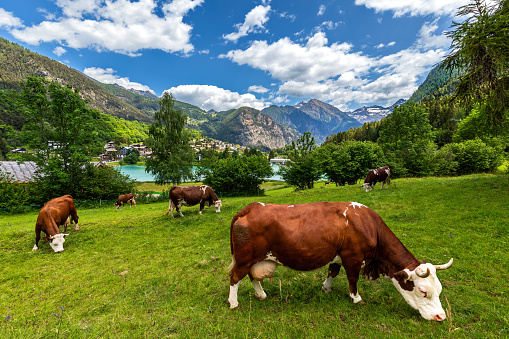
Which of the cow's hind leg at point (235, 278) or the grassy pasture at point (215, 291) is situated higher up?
the cow's hind leg at point (235, 278)

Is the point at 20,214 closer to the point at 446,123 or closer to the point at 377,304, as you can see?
the point at 377,304

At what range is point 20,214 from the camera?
17688mm

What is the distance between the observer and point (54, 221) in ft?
27.8

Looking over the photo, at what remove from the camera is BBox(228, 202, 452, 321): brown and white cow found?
3.91 meters

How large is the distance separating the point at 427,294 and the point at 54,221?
43.6 ft

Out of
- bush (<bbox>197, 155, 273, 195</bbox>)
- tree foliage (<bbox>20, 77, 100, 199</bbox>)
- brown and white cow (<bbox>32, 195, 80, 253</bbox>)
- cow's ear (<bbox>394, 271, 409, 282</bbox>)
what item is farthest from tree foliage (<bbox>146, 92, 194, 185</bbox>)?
cow's ear (<bbox>394, 271, 409, 282</bbox>)

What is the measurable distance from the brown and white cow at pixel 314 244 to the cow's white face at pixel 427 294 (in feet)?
0.38

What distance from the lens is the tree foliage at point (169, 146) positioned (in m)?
28.1

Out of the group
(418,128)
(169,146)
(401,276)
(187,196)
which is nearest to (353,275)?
(401,276)

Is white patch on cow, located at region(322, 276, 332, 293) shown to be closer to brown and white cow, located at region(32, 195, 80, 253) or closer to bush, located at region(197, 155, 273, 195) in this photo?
brown and white cow, located at region(32, 195, 80, 253)

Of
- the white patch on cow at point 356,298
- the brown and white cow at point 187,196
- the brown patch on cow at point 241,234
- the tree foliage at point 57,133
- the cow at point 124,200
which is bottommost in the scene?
the cow at point 124,200

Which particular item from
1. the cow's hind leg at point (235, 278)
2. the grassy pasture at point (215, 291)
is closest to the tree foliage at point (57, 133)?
the grassy pasture at point (215, 291)

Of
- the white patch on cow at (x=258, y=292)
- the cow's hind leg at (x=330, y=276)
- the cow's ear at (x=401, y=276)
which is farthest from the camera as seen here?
the cow's hind leg at (x=330, y=276)

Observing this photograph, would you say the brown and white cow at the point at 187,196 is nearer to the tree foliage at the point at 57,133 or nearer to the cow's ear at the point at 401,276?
the cow's ear at the point at 401,276
